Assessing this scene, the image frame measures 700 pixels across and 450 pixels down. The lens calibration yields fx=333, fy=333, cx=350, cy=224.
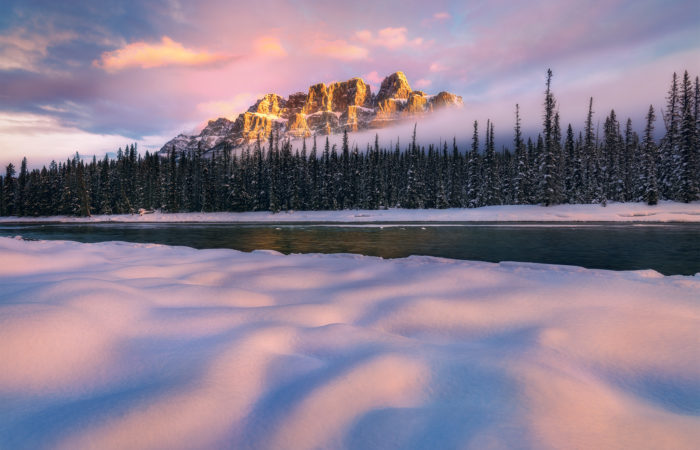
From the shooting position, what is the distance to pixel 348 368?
264 cm

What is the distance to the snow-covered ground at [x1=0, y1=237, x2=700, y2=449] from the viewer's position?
77.2 inches

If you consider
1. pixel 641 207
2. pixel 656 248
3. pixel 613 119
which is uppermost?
pixel 613 119

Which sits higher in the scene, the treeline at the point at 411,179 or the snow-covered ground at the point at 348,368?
the treeline at the point at 411,179

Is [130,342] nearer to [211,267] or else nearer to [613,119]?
[211,267]

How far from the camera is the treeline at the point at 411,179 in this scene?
135ft

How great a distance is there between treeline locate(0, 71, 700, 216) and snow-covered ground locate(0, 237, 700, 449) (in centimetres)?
4183

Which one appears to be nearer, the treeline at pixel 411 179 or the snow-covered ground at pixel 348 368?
the snow-covered ground at pixel 348 368

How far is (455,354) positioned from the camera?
301 cm

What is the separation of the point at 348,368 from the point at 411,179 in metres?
55.6

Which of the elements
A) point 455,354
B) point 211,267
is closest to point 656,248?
point 455,354

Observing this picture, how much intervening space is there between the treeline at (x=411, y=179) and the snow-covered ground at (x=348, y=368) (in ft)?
137

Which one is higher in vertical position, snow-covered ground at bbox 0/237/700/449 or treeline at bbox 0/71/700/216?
treeline at bbox 0/71/700/216

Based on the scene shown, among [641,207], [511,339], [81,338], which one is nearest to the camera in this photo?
[81,338]

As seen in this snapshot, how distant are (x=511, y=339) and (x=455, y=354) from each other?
2.78ft
